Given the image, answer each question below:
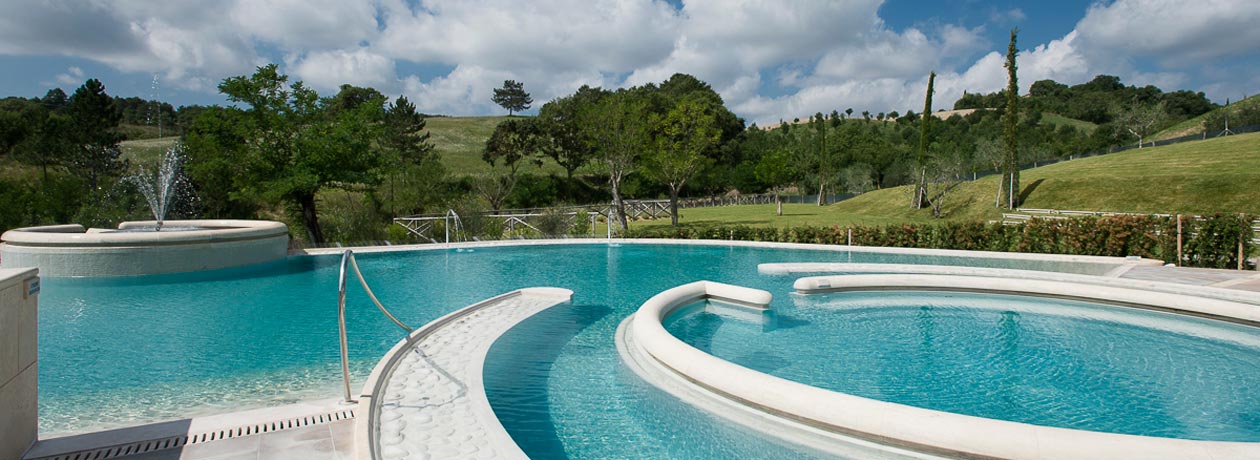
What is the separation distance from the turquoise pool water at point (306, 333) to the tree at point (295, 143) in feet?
13.8

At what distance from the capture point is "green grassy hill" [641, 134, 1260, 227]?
25.2 meters

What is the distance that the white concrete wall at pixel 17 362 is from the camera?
10.5 feet

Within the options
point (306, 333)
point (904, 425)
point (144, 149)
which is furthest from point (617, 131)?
point (144, 149)

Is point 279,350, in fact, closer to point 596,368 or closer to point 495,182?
point 596,368

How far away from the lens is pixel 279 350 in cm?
649

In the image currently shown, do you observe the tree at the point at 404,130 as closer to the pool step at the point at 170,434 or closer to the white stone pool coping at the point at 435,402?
the white stone pool coping at the point at 435,402

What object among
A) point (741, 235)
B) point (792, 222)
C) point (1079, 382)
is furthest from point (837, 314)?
point (792, 222)

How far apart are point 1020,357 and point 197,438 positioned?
7720 millimetres

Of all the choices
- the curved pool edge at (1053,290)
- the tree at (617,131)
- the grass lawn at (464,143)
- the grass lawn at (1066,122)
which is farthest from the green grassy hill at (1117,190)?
the grass lawn at (1066,122)

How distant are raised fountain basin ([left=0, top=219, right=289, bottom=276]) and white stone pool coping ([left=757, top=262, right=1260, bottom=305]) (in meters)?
11.5

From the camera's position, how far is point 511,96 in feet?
240

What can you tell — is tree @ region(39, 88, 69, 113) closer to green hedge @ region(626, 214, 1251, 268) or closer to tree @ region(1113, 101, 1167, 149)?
green hedge @ region(626, 214, 1251, 268)

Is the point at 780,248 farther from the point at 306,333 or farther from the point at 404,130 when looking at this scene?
the point at 404,130

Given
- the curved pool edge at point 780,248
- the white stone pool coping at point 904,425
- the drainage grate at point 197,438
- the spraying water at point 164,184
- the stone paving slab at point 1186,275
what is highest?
the spraying water at point 164,184
